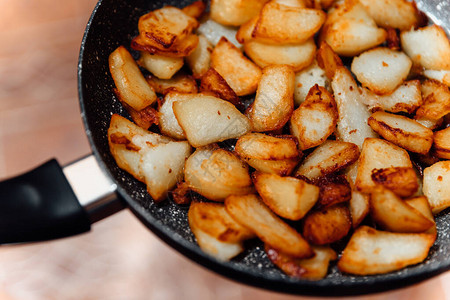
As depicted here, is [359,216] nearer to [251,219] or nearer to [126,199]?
[251,219]

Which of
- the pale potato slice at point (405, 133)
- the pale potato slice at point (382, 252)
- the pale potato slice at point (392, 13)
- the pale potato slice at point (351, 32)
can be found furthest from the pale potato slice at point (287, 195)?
the pale potato slice at point (392, 13)

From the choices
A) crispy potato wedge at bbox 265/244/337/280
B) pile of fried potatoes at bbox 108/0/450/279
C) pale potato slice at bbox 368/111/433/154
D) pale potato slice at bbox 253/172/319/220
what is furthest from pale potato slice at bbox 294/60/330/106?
crispy potato wedge at bbox 265/244/337/280

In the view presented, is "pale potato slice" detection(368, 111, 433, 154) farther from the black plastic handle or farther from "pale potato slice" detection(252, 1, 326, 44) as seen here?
the black plastic handle

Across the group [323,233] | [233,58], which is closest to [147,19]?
[233,58]

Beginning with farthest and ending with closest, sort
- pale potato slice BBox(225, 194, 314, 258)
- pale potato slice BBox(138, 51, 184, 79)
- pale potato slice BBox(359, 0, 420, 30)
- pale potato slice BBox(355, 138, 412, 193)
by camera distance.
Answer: pale potato slice BBox(359, 0, 420, 30) → pale potato slice BBox(138, 51, 184, 79) → pale potato slice BBox(355, 138, 412, 193) → pale potato slice BBox(225, 194, 314, 258)

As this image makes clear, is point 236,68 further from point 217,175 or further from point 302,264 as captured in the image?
point 302,264

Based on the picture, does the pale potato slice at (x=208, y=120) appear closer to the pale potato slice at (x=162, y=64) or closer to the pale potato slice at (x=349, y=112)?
the pale potato slice at (x=162, y=64)

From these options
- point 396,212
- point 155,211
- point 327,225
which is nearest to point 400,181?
point 396,212
